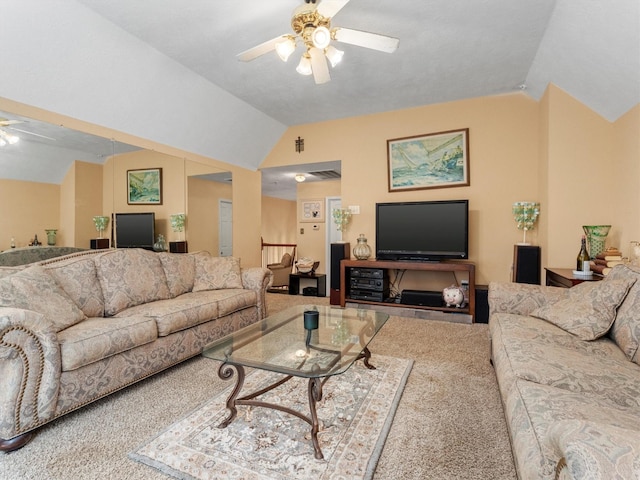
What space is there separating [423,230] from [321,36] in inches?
110

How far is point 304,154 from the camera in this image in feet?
17.3

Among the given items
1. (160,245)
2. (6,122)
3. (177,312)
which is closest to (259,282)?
(177,312)

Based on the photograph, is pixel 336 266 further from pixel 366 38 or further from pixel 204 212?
pixel 366 38

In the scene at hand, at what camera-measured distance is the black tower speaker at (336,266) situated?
4.65 m

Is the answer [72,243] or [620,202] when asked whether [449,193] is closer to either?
[620,202]

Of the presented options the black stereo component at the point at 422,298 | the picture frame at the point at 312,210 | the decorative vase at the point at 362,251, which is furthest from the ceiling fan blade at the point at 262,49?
the picture frame at the point at 312,210

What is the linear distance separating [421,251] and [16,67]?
4269 millimetres

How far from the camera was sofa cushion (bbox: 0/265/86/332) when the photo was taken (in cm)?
190

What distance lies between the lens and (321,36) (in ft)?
6.96

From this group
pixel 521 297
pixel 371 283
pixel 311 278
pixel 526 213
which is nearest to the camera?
pixel 521 297

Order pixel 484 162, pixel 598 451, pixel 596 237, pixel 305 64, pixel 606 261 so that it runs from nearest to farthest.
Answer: pixel 598 451
pixel 305 64
pixel 606 261
pixel 596 237
pixel 484 162

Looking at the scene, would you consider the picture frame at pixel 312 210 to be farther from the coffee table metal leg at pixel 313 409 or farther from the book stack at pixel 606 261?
the coffee table metal leg at pixel 313 409

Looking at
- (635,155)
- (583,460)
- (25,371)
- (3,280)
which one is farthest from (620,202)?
(3,280)

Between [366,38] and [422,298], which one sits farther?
[422,298]
